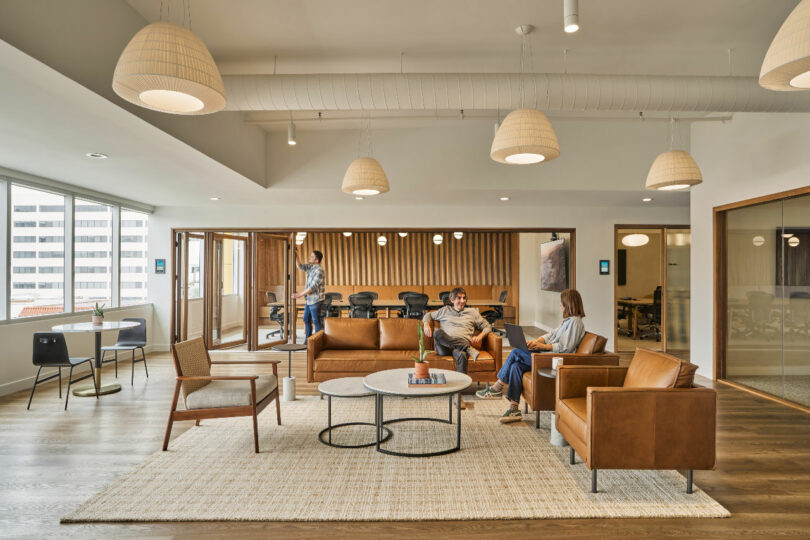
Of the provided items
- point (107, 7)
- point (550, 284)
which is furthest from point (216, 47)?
point (550, 284)

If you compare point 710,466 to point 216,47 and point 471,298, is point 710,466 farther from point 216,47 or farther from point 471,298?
point 471,298

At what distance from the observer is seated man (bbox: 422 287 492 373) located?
594cm

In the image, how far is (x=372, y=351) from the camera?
6367mm

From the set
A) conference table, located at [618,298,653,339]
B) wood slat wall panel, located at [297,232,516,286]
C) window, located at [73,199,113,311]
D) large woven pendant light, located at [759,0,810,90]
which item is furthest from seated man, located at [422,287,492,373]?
wood slat wall panel, located at [297,232,516,286]

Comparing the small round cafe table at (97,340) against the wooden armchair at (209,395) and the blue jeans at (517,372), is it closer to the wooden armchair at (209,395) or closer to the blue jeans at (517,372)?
the wooden armchair at (209,395)

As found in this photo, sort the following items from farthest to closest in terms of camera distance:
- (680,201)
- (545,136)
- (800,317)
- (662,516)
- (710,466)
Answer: (680,201) < (800,317) < (545,136) < (710,466) < (662,516)

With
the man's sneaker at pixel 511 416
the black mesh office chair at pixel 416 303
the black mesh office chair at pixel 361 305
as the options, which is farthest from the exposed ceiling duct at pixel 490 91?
the black mesh office chair at pixel 361 305

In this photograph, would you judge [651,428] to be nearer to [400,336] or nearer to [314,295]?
[400,336]

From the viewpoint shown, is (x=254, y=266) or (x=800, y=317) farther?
(x=254, y=266)

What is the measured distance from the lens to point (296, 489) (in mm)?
3330

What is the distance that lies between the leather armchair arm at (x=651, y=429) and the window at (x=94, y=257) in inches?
303

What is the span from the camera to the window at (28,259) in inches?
252

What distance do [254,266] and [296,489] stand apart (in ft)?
21.1

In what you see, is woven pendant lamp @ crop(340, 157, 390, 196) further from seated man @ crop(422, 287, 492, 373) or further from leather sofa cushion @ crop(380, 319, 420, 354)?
leather sofa cushion @ crop(380, 319, 420, 354)
